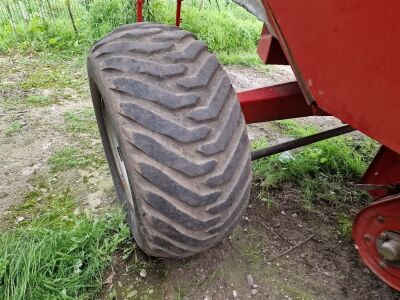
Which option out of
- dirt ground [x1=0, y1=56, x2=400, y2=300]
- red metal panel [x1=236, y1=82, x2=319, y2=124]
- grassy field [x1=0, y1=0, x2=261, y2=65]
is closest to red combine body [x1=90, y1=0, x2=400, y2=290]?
red metal panel [x1=236, y1=82, x2=319, y2=124]

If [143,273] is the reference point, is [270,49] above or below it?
above

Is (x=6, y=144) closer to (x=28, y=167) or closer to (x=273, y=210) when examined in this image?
(x=28, y=167)

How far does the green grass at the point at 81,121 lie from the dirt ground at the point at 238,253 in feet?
0.21

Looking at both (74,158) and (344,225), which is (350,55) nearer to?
(344,225)

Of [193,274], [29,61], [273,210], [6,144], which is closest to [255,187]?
[273,210]

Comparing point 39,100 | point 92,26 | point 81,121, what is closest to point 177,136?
point 81,121

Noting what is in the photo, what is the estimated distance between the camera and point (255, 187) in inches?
106

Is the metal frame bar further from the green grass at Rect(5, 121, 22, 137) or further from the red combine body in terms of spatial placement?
the green grass at Rect(5, 121, 22, 137)

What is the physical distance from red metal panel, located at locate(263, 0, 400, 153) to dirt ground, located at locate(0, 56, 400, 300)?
3.60ft

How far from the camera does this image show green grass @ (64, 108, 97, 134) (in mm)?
3381

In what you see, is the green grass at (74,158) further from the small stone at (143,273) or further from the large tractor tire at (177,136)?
the large tractor tire at (177,136)

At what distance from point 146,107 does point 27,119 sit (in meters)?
2.41

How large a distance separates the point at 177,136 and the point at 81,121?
2.27m

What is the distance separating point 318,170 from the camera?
2.88 m
